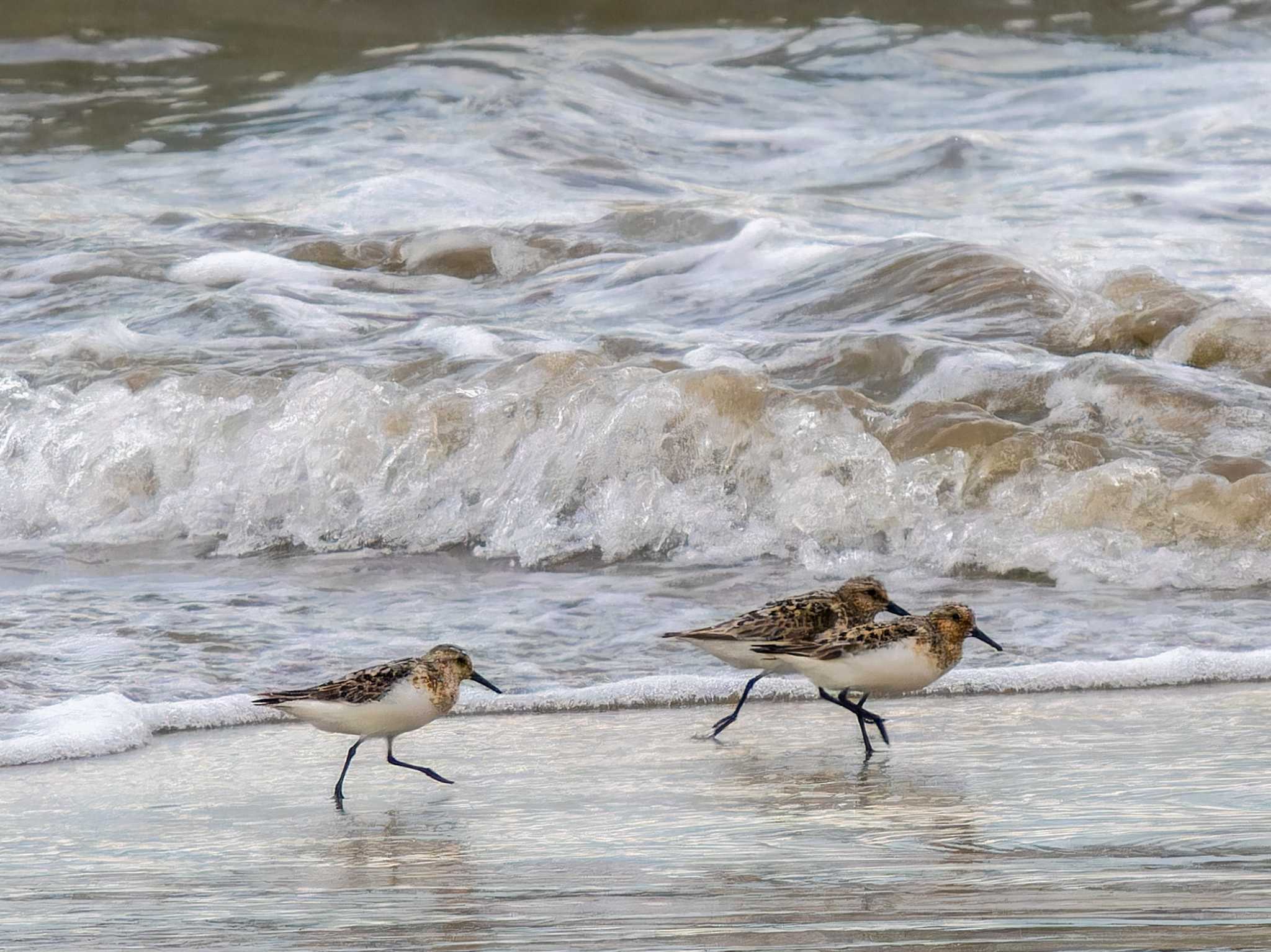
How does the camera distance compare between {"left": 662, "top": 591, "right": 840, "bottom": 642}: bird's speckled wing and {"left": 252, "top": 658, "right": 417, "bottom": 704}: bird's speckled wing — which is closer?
{"left": 252, "top": 658, "right": 417, "bottom": 704}: bird's speckled wing

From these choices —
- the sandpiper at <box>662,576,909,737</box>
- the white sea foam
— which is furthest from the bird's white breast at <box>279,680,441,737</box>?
the white sea foam

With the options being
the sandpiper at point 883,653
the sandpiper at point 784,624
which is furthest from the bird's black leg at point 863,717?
the sandpiper at point 784,624

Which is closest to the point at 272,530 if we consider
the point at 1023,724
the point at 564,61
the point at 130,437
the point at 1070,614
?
the point at 130,437

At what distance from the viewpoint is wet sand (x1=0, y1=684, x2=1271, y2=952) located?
A: 8.53 feet

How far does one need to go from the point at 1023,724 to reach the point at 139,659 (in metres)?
2.69

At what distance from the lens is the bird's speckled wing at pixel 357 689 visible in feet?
12.6

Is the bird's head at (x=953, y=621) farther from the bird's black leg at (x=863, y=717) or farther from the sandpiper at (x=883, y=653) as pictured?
the bird's black leg at (x=863, y=717)

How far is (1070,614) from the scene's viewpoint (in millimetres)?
5668

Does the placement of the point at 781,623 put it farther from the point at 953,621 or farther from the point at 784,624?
the point at 953,621

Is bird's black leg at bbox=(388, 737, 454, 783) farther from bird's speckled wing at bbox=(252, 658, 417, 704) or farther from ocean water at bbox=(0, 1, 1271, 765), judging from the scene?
ocean water at bbox=(0, 1, 1271, 765)

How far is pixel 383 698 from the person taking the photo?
384 cm

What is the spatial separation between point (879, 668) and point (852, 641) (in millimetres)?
88

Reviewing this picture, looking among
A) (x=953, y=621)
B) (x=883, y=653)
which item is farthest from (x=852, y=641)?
(x=953, y=621)

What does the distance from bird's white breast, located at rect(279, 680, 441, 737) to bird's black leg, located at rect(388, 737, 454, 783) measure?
142 millimetres
